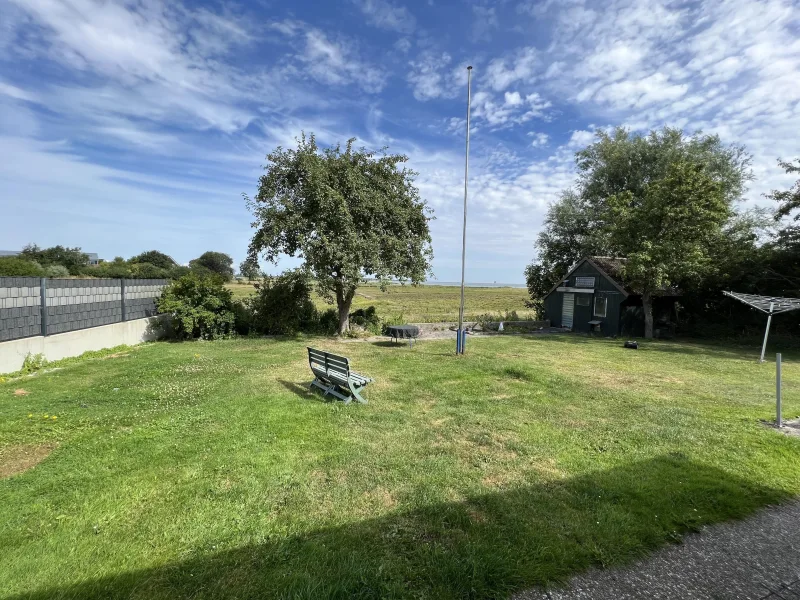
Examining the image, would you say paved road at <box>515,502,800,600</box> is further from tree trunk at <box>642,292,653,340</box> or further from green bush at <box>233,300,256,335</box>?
tree trunk at <box>642,292,653,340</box>

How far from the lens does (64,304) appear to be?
1088cm

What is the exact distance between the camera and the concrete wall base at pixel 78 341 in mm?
9120

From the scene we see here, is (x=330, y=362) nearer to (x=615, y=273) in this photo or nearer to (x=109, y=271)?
(x=615, y=273)

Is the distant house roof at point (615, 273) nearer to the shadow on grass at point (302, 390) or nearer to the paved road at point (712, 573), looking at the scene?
the shadow on grass at point (302, 390)

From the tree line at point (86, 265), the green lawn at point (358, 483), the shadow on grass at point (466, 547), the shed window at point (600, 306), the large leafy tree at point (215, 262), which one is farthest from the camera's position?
the large leafy tree at point (215, 262)

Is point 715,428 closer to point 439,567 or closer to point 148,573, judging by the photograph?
point 439,567

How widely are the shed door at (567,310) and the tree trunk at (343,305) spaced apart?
1355 cm

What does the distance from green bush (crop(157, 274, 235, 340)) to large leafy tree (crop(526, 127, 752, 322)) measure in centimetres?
1895

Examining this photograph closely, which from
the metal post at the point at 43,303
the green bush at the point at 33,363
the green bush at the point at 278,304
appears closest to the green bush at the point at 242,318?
the green bush at the point at 278,304

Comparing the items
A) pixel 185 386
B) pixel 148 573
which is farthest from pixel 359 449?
pixel 185 386

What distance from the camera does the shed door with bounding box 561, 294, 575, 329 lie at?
23.0 m

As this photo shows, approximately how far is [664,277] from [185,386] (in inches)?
737

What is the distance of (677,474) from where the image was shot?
4395mm

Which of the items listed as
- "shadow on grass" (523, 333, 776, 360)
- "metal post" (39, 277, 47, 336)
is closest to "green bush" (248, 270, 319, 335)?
"metal post" (39, 277, 47, 336)
